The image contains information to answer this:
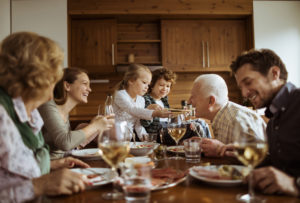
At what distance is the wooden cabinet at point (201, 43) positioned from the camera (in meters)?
4.32

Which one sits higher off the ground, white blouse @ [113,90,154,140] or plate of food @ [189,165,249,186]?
white blouse @ [113,90,154,140]

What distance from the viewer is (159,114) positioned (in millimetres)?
2207

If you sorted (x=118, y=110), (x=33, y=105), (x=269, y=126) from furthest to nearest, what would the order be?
(x=118, y=110)
(x=269, y=126)
(x=33, y=105)

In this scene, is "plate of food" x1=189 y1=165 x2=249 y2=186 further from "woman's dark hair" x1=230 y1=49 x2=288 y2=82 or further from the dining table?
"woman's dark hair" x1=230 y1=49 x2=288 y2=82

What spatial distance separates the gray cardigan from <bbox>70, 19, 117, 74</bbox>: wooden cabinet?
282 cm

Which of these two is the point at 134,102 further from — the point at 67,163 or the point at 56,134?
the point at 67,163

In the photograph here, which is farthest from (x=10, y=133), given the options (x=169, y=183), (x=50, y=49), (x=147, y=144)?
(x=147, y=144)

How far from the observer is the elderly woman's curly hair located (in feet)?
2.67

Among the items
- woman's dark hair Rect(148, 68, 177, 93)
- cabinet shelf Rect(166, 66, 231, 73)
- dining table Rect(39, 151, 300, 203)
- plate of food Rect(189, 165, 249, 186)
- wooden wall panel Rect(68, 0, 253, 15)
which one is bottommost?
dining table Rect(39, 151, 300, 203)

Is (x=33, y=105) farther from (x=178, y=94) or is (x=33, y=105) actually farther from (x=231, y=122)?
(x=178, y=94)

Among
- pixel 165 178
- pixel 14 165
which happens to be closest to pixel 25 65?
pixel 14 165

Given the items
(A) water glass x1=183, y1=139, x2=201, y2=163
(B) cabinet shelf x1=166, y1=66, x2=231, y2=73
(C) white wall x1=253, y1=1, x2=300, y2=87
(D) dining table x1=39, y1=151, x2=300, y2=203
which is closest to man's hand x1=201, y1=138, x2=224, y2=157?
(A) water glass x1=183, y1=139, x2=201, y2=163

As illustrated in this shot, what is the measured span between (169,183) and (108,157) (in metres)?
0.21

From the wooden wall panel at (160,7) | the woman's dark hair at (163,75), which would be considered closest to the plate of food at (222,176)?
the woman's dark hair at (163,75)
